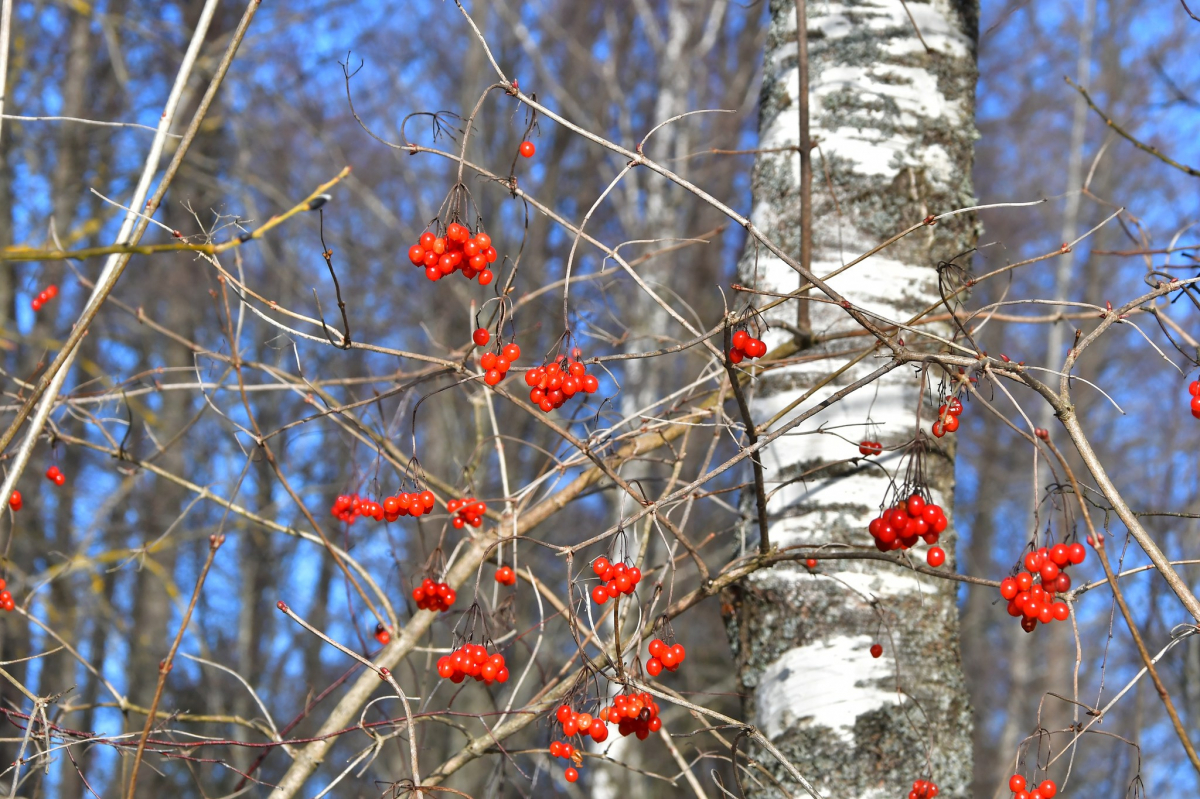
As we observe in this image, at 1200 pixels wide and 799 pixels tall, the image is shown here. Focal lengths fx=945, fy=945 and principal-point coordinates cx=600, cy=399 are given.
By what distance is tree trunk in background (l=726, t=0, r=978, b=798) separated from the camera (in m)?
1.55

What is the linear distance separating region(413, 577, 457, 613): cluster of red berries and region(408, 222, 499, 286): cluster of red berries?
556 millimetres

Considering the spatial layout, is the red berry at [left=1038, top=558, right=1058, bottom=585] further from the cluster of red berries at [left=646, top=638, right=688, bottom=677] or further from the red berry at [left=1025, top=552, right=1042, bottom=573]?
the cluster of red berries at [left=646, top=638, right=688, bottom=677]

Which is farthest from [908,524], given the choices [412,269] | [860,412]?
[412,269]

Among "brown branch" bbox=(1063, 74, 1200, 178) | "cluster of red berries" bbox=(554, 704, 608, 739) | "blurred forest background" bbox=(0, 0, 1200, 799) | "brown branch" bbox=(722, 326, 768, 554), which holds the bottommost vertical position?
"cluster of red berries" bbox=(554, 704, 608, 739)

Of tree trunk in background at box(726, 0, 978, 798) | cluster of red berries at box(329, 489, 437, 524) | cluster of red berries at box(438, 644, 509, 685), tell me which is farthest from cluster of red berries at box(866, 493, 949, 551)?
cluster of red berries at box(329, 489, 437, 524)

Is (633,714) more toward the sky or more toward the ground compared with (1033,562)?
more toward the ground

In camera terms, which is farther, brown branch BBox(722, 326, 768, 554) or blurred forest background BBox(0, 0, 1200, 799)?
blurred forest background BBox(0, 0, 1200, 799)

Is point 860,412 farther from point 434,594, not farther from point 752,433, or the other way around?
point 434,594

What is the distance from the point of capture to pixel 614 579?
1.33 meters

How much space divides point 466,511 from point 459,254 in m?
0.47

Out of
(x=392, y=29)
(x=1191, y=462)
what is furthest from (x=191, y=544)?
(x=1191, y=462)

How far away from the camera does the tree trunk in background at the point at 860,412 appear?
155 centimetres

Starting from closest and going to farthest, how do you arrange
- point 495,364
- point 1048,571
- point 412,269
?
point 1048,571 → point 495,364 → point 412,269

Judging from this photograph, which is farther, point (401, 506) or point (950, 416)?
point (401, 506)
